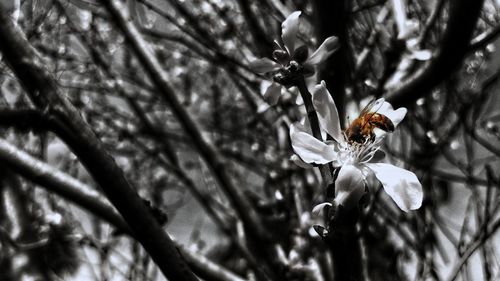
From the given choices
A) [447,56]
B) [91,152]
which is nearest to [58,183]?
[91,152]

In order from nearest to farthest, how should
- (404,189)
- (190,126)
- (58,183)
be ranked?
(404,189) → (58,183) → (190,126)

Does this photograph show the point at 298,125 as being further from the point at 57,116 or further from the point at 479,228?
the point at 479,228

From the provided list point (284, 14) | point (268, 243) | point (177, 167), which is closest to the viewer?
point (268, 243)

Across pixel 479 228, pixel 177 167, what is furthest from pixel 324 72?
pixel 177 167

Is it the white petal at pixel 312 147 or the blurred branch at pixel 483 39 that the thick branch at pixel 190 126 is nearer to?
the blurred branch at pixel 483 39

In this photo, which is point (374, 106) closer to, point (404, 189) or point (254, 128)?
point (404, 189)
